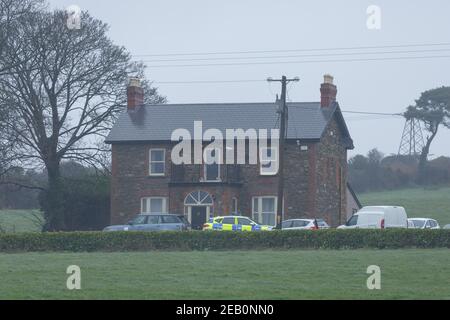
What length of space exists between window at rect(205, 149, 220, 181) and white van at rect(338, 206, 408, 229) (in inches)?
572

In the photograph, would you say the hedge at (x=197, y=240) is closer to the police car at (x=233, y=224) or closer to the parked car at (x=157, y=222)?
the parked car at (x=157, y=222)

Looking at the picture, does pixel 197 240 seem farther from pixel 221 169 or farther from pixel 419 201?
pixel 419 201

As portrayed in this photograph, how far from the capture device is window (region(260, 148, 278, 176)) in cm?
6362

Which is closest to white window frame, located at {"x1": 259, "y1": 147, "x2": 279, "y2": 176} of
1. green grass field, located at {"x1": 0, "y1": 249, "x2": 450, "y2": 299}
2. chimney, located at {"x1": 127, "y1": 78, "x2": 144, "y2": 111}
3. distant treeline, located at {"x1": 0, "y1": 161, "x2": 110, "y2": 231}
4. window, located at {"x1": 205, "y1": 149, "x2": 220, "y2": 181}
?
window, located at {"x1": 205, "y1": 149, "x2": 220, "y2": 181}

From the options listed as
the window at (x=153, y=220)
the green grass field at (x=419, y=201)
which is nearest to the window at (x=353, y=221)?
the window at (x=153, y=220)

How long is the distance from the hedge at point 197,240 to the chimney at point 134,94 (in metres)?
24.5

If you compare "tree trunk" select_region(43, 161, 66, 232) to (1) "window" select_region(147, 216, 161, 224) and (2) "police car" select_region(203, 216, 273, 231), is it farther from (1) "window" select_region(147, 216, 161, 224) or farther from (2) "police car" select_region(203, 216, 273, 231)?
(2) "police car" select_region(203, 216, 273, 231)

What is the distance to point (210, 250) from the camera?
41.8 meters

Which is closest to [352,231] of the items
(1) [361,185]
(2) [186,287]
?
(2) [186,287]

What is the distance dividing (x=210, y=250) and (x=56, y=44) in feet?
84.1

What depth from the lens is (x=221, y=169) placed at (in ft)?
209

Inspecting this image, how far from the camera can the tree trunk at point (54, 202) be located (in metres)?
66.1

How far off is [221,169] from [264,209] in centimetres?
340
